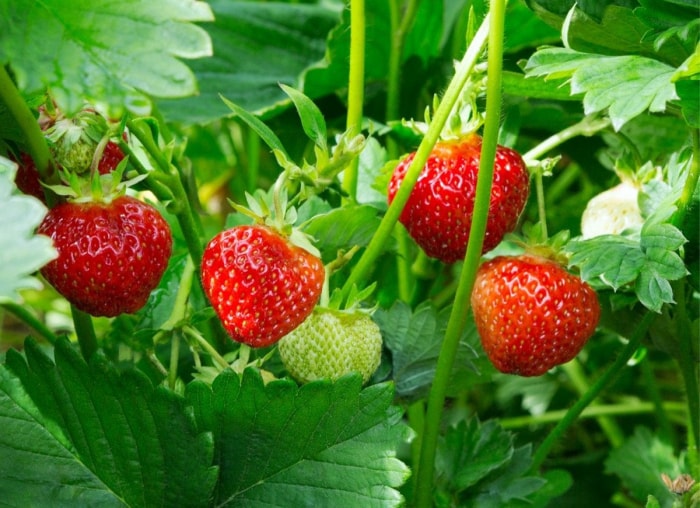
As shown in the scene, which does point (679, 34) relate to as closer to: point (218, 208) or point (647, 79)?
point (647, 79)

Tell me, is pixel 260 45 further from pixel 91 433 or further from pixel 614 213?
pixel 91 433

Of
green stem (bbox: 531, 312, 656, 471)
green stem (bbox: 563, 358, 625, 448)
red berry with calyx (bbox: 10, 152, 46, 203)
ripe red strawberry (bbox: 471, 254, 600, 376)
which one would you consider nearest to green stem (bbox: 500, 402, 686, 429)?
green stem (bbox: 563, 358, 625, 448)

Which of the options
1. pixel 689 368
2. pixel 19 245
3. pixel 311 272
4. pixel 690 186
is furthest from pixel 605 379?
pixel 19 245

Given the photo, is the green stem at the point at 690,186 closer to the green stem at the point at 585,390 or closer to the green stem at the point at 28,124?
the green stem at the point at 28,124

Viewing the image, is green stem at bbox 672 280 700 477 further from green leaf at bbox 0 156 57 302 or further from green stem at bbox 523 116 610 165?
green leaf at bbox 0 156 57 302

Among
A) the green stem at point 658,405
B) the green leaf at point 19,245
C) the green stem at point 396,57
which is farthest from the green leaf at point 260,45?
the green leaf at point 19,245
